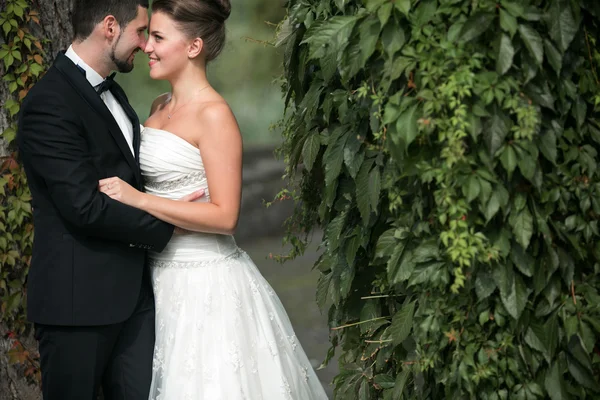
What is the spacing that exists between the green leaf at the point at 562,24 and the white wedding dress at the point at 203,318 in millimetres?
1306

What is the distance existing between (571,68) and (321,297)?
1089 millimetres

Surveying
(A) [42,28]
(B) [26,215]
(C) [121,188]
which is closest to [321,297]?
(C) [121,188]

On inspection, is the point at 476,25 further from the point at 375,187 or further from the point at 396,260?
the point at 396,260

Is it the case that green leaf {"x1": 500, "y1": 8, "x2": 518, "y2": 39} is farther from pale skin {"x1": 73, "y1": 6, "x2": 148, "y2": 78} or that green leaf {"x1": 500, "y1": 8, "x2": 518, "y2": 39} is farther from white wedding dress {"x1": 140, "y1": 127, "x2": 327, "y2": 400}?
pale skin {"x1": 73, "y1": 6, "x2": 148, "y2": 78}

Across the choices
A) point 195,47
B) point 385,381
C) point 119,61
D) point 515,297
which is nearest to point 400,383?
point 385,381

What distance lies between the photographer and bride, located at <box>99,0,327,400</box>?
2.52m

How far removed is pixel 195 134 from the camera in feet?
8.52

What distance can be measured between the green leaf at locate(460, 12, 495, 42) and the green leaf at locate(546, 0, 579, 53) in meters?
0.14

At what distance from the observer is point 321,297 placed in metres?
2.48

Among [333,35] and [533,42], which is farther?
[333,35]

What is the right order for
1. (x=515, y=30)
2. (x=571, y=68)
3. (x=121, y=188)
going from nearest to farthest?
(x=515, y=30) < (x=571, y=68) < (x=121, y=188)

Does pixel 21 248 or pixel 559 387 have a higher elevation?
pixel 21 248

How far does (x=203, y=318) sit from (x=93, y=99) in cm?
83

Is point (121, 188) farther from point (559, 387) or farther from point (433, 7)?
point (559, 387)
